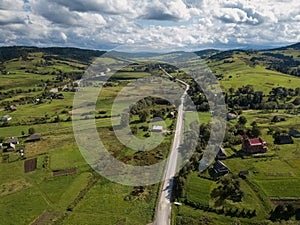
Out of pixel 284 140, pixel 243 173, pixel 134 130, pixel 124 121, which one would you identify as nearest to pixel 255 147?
pixel 284 140

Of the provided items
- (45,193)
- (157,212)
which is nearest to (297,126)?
(157,212)

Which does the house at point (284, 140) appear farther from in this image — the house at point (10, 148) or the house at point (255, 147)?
the house at point (10, 148)

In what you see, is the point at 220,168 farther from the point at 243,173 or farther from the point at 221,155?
the point at 221,155

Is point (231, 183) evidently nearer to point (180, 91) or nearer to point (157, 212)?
point (157, 212)

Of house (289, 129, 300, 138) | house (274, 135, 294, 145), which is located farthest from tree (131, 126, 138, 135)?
house (289, 129, 300, 138)

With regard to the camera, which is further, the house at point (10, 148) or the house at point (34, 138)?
the house at point (34, 138)

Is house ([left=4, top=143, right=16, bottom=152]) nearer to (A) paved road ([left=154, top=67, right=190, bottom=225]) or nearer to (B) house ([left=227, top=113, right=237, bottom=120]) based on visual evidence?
(A) paved road ([left=154, top=67, right=190, bottom=225])

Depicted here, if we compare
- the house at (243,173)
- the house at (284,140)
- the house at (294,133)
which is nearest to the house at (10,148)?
the house at (243,173)

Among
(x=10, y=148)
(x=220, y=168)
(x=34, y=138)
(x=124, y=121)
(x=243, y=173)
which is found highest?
(x=124, y=121)
